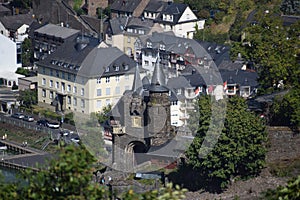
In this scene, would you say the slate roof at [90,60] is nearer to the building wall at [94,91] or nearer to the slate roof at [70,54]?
the slate roof at [70,54]

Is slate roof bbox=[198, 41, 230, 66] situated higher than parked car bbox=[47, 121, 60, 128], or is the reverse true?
slate roof bbox=[198, 41, 230, 66]

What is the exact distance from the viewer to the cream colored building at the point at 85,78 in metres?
16.0

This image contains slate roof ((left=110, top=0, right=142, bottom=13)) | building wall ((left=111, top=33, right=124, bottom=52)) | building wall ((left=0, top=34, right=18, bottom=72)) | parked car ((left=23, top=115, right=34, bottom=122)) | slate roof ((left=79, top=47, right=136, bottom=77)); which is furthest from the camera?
slate roof ((left=110, top=0, right=142, bottom=13))

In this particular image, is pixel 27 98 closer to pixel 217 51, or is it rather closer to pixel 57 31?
pixel 57 31

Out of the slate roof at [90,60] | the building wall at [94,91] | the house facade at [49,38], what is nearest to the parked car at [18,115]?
the building wall at [94,91]

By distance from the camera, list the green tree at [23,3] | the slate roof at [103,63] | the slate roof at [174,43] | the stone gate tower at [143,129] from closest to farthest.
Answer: the stone gate tower at [143,129], the slate roof at [103,63], the slate roof at [174,43], the green tree at [23,3]

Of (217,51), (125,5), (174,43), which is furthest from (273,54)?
(125,5)

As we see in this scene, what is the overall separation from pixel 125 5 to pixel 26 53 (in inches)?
101

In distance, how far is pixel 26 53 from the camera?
1922 cm

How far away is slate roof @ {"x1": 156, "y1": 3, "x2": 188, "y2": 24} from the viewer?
1952cm

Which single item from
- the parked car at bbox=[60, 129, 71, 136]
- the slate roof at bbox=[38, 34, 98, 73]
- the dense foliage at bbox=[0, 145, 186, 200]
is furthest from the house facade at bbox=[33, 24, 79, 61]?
the dense foliage at bbox=[0, 145, 186, 200]

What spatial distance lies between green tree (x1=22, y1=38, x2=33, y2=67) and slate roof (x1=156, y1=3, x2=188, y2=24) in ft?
7.90

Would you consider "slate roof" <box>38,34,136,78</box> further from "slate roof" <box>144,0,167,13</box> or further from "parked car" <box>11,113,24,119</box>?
"slate roof" <box>144,0,167,13</box>

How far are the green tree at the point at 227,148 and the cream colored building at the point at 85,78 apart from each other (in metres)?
3.29
